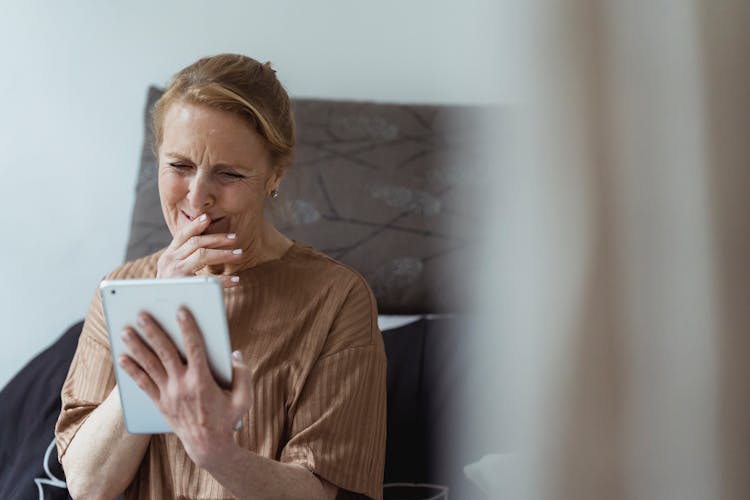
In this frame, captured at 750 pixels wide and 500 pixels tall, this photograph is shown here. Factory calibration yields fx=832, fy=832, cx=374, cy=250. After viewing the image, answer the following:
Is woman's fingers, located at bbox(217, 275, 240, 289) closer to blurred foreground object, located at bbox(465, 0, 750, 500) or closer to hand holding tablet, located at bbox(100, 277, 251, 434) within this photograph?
hand holding tablet, located at bbox(100, 277, 251, 434)

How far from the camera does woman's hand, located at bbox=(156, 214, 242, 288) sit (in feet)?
3.15

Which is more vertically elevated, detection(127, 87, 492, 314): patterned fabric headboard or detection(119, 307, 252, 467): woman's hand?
detection(127, 87, 492, 314): patterned fabric headboard

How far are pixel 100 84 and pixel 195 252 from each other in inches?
58.6

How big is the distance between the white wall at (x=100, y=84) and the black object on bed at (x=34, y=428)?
2.27 feet

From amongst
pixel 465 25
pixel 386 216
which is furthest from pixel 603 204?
pixel 465 25

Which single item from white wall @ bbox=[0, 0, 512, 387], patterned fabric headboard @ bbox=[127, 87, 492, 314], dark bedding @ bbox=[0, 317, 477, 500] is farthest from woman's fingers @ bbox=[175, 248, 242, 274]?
white wall @ bbox=[0, 0, 512, 387]

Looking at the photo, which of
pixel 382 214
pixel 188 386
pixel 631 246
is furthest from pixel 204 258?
pixel 382 214

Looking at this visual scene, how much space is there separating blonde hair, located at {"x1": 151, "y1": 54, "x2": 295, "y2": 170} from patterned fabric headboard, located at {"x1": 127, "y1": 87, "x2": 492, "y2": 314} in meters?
0.75

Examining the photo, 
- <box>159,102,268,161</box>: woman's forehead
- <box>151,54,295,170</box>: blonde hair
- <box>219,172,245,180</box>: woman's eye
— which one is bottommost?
<box>219,172,245,180</box>: woman's eye

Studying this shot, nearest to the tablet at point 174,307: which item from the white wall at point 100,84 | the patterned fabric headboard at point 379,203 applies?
the patterned fabric headboard at point 379,203

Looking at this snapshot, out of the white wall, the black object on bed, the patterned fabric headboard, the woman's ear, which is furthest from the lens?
the white wall

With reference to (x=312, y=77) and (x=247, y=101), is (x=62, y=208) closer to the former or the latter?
(x=312, y=77)

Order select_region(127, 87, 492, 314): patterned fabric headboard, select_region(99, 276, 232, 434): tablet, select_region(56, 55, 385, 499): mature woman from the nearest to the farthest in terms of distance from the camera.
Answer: select_region(99, 276, 232, 434): tablet → select_region(56, 55, 385, 499): mature woman → select_region(127, 87, 492, 314): patterned fabric headboard

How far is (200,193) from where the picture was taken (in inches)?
39.2
